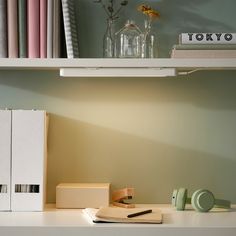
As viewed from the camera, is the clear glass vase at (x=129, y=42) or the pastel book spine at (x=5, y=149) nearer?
the pastel book spine at (x=5, y=149)

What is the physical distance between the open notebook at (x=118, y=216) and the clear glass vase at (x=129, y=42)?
0.52 m

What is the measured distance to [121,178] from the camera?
194cm

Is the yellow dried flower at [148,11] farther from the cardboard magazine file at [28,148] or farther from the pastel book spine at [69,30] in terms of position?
the cardboard magazine file at [28,148]

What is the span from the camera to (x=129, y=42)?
1.84 metres

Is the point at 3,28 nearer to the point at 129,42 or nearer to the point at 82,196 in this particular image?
the point at 129,42

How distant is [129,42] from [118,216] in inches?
24.0

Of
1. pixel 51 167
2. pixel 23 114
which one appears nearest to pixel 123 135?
pixel 51 167

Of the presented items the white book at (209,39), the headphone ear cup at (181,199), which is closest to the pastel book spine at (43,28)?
the white book at (209,39)

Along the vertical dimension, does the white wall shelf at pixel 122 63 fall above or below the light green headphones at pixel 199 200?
above

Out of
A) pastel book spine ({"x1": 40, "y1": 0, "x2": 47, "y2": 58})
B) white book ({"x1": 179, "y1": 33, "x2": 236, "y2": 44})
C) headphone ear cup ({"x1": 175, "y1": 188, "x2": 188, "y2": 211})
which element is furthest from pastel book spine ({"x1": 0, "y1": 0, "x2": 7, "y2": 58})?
headphone ear cup ({"x1": 175, "y1": 188, "x2": 188, "y2": 211})

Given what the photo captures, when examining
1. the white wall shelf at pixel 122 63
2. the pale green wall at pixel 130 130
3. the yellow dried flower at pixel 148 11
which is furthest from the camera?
the pale green wall at pixel 130 130

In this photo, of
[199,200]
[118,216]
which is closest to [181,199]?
[199,200]

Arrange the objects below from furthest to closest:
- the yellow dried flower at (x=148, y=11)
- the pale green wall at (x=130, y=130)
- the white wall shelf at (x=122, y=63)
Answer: the pale green wall at (x=130, y=130), the yellow dried flower at (x=148, y=11), the white wall shelf at (x=122, y=63)

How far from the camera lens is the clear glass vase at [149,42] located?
1.87 meters
